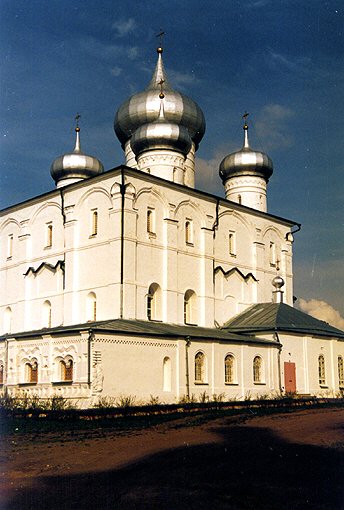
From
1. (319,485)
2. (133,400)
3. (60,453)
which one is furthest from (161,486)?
(133,400)

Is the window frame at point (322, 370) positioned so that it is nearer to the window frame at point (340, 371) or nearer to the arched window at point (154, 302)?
the window frame at point (340, 371)

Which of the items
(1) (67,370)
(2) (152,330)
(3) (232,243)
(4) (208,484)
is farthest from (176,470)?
(3) (232,243)

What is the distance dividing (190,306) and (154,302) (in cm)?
246

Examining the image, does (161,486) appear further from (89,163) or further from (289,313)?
(89,163)

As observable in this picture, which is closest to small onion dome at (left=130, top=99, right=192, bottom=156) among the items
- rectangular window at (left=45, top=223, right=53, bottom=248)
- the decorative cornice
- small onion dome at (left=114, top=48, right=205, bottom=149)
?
small onion dome at (left=114, top=48, right=205, bottom=149)

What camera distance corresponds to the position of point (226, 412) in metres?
21.1

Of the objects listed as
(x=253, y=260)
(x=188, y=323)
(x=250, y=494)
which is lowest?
(x=250, y=494)

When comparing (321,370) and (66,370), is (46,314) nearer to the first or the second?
(66,370)

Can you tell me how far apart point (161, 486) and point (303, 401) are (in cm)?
1818

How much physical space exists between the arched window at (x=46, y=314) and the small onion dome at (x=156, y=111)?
34.6ft

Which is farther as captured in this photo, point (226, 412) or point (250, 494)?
point (226, 412)

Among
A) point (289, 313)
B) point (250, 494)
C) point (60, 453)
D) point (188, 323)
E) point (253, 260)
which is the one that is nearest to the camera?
point (250, 494)

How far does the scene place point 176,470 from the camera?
9.67 m

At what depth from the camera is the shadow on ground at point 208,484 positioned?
25.7 feet
